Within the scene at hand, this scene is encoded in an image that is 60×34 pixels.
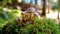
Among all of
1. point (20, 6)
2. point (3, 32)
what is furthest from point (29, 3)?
point (3, 32)

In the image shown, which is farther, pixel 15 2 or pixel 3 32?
pixel 15 2

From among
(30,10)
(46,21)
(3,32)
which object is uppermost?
(30,10)

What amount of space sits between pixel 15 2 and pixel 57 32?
9.53 ft

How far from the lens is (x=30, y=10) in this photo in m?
1.82

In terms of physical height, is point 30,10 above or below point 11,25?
above

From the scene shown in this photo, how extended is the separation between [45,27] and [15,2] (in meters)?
2.91

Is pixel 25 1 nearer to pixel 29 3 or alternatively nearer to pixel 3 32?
pixel 29 3

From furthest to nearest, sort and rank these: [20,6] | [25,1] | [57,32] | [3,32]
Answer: [25,1] → [20,6] → [3,32] → [57,32]

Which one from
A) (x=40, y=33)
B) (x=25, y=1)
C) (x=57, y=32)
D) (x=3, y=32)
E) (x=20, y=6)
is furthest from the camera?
(x=25, y=1)

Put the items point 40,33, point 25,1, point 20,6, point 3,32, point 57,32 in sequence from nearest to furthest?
point 40,33
point 57,32
point 3,32
point 20,6
point 25,1

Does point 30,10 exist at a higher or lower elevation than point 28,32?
higher

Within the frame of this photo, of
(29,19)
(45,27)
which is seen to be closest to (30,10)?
(29,19)

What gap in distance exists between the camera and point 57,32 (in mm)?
1818

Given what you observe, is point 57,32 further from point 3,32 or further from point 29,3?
point 29,3
